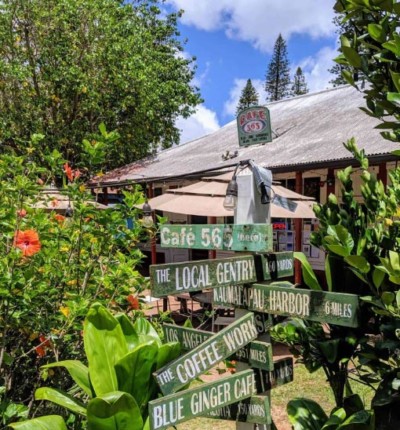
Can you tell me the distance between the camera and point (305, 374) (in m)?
5.72

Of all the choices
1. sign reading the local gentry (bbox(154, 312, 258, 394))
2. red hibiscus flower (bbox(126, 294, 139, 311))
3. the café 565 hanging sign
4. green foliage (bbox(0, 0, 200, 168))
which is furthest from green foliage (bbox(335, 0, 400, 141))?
green foliage (bbox(0, 0, 200, 168))

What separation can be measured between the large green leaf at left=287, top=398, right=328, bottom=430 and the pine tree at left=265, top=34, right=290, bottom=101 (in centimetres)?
5417

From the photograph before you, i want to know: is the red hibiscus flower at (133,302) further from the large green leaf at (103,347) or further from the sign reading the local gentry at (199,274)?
the sign reading the local gentry at (199,274)

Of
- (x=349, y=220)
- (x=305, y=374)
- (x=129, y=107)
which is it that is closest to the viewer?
(x=349, y=220)

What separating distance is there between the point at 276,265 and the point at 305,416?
0.75 m

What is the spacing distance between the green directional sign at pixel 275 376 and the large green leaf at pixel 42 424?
2.94 ft

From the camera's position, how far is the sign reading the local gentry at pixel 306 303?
74.4 inches

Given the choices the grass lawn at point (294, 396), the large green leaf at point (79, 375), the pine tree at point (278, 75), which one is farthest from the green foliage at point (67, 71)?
the pine tree at point (278, 75)

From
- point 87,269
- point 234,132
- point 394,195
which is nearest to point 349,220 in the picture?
point 394,195

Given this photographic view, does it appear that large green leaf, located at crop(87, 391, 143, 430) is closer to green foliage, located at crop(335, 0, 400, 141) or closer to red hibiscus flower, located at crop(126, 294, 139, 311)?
red hibiscus flower, located at crop(126, 294, 139, 311)

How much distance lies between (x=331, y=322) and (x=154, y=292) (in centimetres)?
76

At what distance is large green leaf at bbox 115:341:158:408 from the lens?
6.55 feet

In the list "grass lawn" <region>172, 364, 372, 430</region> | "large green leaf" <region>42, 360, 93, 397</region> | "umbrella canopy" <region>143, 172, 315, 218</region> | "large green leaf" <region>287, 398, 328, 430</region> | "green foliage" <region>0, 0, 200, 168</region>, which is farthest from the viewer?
"green foliage" <region>0, 0, 200, 168</region>

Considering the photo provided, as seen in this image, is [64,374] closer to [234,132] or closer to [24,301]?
[24,301]
